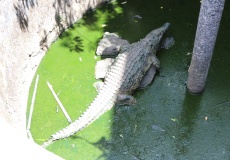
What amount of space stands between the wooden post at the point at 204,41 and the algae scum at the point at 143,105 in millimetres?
295

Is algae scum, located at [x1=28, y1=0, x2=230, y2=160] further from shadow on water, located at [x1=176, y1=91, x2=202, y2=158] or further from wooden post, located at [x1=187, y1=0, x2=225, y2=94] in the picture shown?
wooden post, located at [x1=187, y1=0, x2=225, y2=94]

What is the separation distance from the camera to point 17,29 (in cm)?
573

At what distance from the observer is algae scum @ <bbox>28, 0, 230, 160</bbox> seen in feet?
16.8

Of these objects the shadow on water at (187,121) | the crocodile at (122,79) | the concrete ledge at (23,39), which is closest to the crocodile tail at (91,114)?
the crocodile at (122,79)

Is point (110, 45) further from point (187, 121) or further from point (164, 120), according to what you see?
point (187, 121)

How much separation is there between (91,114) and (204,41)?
186 cm

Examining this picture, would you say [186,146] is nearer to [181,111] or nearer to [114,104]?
[181,111]

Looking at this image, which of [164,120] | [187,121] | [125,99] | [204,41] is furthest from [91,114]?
[204,41]

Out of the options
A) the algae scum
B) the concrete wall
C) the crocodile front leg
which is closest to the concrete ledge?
the concrete wall

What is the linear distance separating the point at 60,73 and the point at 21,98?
83cm

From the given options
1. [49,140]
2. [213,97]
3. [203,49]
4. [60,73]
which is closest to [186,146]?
[213,97]

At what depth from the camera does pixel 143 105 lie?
5617 millimetres

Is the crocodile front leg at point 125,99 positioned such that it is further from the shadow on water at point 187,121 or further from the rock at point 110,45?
the rock at point 110,45

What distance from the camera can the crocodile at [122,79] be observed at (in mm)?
5348
